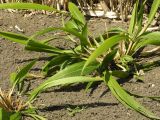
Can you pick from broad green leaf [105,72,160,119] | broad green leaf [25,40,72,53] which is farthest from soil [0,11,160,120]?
broad green leaf [25,40,72,53]

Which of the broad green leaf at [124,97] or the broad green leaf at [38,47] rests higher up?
the broad green leaf at [38,47]

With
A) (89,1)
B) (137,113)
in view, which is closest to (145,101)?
(137,113)

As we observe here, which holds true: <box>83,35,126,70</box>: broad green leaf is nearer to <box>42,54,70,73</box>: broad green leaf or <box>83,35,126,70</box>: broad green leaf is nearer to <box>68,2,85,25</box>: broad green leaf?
<box>42,54,70,73</box>: broad green leaf

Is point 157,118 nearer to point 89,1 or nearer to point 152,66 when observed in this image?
point 152,66

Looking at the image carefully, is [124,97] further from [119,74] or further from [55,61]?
[55,61]

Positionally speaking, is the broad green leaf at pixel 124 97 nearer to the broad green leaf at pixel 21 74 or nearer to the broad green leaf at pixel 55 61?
the broad green leaf at pixel 55 61

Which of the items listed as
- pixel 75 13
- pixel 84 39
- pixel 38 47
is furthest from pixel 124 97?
pixel 75 13

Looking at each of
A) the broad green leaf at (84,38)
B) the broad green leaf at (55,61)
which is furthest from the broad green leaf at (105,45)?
the broad green leaf at (55,61)
